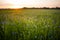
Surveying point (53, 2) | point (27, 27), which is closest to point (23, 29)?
point (27, 27)

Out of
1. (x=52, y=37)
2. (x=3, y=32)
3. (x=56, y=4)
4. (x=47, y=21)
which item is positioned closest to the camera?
(x=52, y=37)

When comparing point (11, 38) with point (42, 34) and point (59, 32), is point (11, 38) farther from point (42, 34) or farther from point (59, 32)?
point (59, 32)

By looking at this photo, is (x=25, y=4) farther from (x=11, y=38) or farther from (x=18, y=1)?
(x=11, y=38)

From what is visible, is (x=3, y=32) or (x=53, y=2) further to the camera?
(x=53, y=2)

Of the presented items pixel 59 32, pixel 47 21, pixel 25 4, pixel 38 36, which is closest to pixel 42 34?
pixel 38 36

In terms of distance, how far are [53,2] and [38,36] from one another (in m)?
1.14

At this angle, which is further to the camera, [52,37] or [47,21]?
[47,21]

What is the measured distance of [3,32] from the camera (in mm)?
3859

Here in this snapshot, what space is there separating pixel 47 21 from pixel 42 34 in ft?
2.60

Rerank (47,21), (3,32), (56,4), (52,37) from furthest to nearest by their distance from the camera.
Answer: (47,21)
(56,4)
(3,32)
(52,37)

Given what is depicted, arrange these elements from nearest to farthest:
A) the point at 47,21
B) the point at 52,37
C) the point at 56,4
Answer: the point at 52,37 → the point at 56,4 → the point at 47,21

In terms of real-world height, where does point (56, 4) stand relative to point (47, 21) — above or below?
above

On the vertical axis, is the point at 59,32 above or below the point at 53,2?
below

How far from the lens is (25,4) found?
14.1ft
